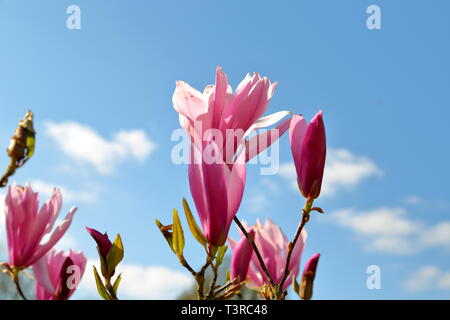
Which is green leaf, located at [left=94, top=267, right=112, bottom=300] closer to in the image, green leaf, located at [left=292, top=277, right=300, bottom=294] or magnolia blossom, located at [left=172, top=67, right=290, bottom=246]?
magnolia blossom, located at [left=172, top=67, right=290, bottom=246]

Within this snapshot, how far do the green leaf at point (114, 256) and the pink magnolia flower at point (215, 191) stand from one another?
0.19 meters

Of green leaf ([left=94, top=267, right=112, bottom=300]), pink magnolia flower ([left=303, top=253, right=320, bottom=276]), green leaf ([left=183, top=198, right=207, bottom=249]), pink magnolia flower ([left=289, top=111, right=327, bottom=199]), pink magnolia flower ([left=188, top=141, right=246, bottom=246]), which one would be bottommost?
green leaf ([left=94, top=267, right=112, bottom=300])

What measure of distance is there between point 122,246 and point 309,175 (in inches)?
15.0

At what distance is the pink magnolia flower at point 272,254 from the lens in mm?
1270

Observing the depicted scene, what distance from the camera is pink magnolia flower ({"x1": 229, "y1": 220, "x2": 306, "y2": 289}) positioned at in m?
1.27

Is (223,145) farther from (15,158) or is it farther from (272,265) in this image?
(272,265)

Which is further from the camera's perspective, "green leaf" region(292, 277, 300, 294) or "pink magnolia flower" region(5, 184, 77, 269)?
"green leaf" region(292, 277, 300, 294)

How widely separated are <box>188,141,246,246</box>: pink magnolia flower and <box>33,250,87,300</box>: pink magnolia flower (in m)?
0.30

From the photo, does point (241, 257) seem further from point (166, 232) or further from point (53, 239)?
point (53, 239)

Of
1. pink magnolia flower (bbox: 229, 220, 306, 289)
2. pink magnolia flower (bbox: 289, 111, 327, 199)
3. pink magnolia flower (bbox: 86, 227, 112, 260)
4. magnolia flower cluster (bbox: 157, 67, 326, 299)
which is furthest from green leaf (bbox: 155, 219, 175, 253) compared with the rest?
pink magnolia flower (bbox: 229, 220, 306, 289)

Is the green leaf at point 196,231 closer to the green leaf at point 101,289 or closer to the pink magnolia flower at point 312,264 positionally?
the green leaf at point 101,289

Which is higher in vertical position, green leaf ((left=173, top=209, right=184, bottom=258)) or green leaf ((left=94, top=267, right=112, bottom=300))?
green leaf ((left=173, top=209, right=184, bottom=258))

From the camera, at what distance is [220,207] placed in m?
0.82

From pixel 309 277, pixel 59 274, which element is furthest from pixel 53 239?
pixel 309 277
